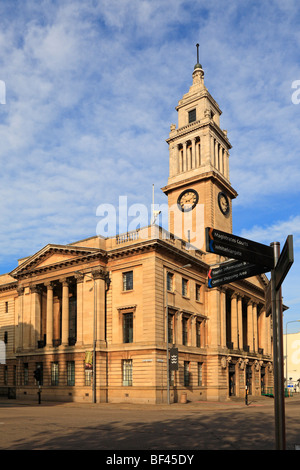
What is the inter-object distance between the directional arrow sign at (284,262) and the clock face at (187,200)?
178ft

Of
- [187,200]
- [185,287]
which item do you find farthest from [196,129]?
[185,287]

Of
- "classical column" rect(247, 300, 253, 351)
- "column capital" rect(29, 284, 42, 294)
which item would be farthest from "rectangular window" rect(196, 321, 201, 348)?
"column capital" rect(29, 284, 42, 294)

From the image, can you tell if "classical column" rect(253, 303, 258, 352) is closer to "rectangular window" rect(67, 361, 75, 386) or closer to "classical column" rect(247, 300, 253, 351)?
"classical column" rect(247, 300, 253, 351)

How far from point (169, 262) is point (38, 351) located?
60.4 ft

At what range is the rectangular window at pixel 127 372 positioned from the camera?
142ft

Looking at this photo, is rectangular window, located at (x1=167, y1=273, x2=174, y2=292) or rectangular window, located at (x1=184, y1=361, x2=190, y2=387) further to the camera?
rectangular window, located at (x1=184, y1=361, x2=190, y2=387)

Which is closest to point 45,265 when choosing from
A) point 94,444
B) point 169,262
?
point 169,262

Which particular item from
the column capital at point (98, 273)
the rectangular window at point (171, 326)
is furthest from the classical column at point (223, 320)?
the column capital at point (98, 273)

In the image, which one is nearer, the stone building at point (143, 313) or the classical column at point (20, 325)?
the stone building at point (143, 313)

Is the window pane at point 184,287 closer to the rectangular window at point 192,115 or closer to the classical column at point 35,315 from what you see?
the classical column at point 35,315

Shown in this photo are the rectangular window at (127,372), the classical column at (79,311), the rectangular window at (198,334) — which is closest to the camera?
the rectangular window at (127,372)

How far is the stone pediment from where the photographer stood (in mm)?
47281

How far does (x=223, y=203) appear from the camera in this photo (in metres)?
64.1

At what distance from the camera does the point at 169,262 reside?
45531mm
